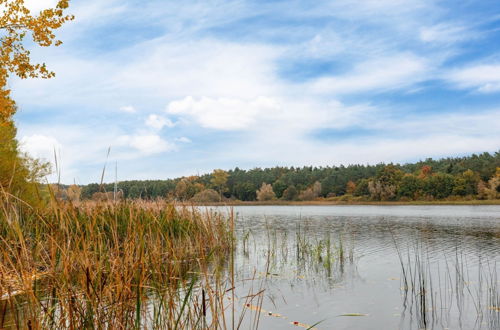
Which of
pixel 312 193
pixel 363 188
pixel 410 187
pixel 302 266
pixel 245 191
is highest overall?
pixel 245 191

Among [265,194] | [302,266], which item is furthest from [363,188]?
[302,266]

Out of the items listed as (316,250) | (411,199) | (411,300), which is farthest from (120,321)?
(411,199)

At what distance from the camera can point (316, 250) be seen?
1422 cm

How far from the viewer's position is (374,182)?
314ft

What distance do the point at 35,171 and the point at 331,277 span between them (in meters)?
18.2

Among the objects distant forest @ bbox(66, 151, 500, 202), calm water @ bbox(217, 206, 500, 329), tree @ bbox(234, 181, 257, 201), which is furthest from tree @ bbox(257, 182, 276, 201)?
calm water @ bbox(217, 206, 500, 329)

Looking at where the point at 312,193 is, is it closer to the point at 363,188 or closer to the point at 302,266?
the point at 363,188

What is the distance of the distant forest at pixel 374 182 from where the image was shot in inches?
3280

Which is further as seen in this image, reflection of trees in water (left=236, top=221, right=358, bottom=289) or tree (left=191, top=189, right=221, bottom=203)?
tree (left=191, top=189, right=221, bottom=203)

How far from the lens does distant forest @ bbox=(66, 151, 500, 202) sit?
83.3 meters

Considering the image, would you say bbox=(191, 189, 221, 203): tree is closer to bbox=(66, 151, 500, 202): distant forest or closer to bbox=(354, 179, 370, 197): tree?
bbox=(66, 151, 500, 202): distant forest

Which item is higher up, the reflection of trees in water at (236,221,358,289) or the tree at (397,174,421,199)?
the tree at (397,174,421,199)

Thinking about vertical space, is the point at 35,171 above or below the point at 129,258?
above

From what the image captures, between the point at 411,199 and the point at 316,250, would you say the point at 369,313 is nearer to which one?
the point at 316,250
